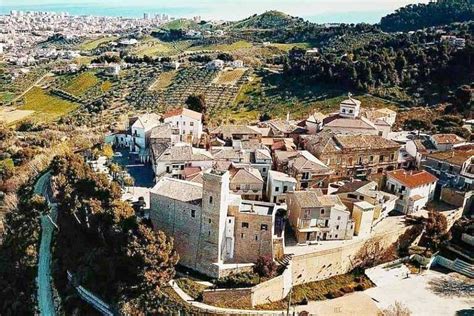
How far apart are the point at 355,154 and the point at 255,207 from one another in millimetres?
13481

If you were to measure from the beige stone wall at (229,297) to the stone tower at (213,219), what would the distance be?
183 cm

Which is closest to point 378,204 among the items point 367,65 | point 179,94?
point 367,65

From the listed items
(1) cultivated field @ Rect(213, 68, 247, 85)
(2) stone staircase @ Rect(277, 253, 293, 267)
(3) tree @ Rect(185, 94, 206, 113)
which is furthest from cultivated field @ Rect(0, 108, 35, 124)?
(2) stone staircase @ Rect(277, 253, 293, 267)

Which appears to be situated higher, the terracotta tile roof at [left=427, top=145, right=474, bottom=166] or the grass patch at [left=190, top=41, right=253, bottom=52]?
the grass patch at [left=190, top=41, right=253, bottom=52]

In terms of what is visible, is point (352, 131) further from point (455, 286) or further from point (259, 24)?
point (259, 24)

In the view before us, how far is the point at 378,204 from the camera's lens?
38156mm

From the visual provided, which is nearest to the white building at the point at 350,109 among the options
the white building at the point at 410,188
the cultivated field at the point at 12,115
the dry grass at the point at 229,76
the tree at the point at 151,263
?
the white building at the point at 410,188

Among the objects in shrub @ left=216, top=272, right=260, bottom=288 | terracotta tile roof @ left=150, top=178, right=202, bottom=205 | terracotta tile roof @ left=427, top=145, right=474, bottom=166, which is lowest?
shrub @ left=216, top=272, right=260, bottom=288

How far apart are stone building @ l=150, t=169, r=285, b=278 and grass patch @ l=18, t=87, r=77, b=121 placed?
49953mm

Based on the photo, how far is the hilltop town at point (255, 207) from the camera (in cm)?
3164

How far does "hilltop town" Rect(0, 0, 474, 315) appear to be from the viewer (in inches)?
1246

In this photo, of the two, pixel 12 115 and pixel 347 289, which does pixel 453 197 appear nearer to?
pixel 347 289

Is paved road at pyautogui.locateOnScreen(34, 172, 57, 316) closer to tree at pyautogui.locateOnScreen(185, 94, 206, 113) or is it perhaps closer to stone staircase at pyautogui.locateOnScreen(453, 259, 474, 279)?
A: tree at pyautogui.locateOnScreen(185, 94, 206, 113)

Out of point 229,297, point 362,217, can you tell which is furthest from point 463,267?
point 229,297
